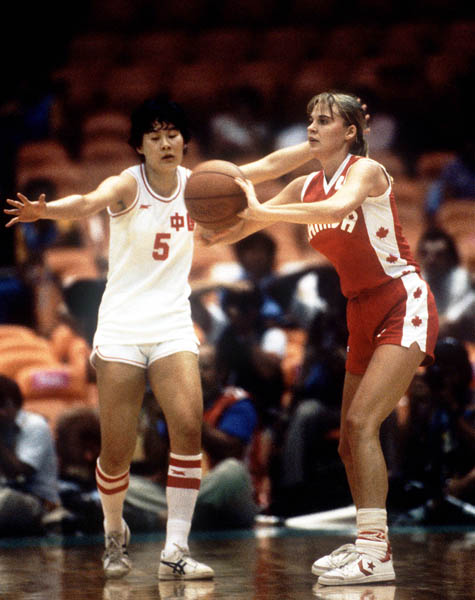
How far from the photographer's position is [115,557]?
3867 mm

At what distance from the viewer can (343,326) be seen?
19.5ft

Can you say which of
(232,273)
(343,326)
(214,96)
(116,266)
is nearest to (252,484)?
(343,326)

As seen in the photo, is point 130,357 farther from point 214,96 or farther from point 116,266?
point 214,96

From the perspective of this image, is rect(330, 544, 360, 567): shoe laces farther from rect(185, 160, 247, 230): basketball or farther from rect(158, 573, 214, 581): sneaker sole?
rect(185, 160, 247, 230): basketball

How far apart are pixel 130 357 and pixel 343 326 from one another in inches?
92.8

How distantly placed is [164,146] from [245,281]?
2.89 meters

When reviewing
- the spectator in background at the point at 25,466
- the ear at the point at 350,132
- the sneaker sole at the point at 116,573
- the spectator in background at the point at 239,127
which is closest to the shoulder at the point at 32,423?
the spectator in background at the point at 25,466

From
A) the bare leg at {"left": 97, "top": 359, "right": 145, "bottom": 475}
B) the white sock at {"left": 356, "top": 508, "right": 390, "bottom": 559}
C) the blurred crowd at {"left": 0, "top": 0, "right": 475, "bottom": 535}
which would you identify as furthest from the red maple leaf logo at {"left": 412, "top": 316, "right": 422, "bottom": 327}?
the blurred crowd at {"left": 0, "top": 0, "right": 475, "bottom": 535}

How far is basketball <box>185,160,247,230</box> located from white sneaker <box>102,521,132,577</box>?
1.17 metres

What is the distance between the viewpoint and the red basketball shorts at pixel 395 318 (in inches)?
142

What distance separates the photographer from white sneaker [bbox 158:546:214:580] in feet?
12.1

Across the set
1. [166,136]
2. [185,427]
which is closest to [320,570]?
[185,427]

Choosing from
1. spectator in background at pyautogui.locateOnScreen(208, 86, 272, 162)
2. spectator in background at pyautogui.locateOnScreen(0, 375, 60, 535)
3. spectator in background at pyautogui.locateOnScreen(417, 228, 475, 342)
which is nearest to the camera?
spectator in background at pyautogui.locateOnScreen(0, 375, 60, 535)

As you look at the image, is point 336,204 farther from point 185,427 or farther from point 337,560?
point 337,560
